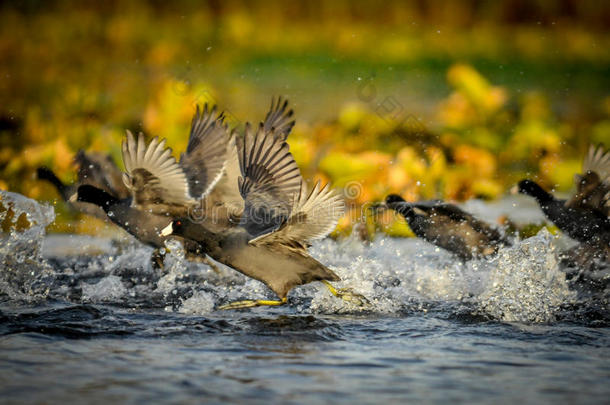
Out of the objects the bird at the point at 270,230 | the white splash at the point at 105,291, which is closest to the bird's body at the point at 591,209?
the bird at the point at 270,230

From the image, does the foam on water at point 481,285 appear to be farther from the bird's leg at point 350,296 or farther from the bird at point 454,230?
the bird at point 454,230

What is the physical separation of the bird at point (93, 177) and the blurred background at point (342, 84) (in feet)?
4.33

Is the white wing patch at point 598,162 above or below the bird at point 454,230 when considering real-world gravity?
above

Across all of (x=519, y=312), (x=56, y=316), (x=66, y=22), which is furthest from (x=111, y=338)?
(x=66, y=22)

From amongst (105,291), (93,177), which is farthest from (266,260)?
(93,177)

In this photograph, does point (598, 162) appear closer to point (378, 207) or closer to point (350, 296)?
point (378, 207)

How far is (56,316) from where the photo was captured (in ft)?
14.1

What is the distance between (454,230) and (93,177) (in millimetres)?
3477

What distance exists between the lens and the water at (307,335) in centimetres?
311

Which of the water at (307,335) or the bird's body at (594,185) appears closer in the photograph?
the water at (307,335)

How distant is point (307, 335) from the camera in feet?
13.5

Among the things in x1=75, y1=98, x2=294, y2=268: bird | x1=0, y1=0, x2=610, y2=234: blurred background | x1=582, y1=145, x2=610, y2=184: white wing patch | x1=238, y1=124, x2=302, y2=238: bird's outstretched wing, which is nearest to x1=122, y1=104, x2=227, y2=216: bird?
x1=75, y1=98, x2=294, y2=268: bird

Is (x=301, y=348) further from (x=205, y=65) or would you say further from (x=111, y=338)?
(x=205, y=65)

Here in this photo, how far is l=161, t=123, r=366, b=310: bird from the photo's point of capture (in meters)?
4.64
